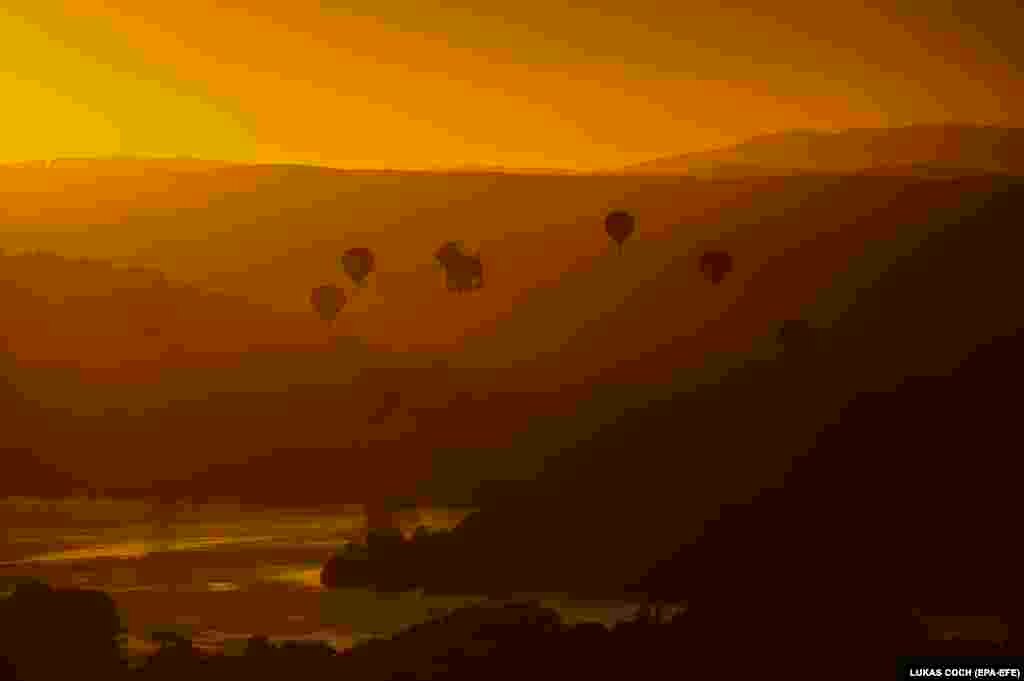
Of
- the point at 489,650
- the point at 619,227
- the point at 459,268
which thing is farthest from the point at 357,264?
the point at 489,650

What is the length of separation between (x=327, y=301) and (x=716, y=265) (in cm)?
2253

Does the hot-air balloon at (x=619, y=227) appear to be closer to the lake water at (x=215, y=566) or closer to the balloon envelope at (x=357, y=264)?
the balloon envelope at (x=357, y=264)

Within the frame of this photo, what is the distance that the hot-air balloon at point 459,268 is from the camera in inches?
5891

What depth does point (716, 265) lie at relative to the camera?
444 ft

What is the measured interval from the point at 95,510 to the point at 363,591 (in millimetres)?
31820

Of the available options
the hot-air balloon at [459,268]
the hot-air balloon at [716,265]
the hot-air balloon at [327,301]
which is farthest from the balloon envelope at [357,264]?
the hot-air balloon at [716,265]

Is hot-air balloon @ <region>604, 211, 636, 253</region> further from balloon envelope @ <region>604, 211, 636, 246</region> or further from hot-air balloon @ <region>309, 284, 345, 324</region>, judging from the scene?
hot-air balloon @ <region>309, 284, 345, 324</region>

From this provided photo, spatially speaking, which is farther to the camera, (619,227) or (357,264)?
(619,227)

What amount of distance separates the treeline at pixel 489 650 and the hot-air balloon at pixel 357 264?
103 m

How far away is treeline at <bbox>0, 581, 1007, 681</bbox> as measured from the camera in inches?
1785

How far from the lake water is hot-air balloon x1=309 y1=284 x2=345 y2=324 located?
134 feet

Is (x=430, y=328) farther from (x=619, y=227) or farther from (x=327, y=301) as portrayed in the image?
(x=619, y=227)

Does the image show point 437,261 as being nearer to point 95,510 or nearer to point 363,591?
point 95,510

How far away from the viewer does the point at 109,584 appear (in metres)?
70.3
